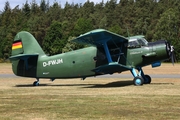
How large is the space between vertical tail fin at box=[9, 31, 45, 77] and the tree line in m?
58.6

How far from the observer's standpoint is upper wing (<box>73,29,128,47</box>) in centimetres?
1734

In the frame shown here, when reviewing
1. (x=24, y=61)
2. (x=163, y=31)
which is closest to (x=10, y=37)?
(x=163, y=31)

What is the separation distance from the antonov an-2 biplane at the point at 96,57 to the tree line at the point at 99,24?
2321 inches

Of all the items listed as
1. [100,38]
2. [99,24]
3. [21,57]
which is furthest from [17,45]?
[99,24]

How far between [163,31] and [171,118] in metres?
80.3

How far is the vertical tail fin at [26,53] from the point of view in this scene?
20.3 m

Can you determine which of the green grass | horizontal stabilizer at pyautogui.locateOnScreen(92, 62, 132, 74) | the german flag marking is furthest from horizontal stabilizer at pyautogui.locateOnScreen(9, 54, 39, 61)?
the green grass

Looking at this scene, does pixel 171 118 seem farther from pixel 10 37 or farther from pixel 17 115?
pixel 10 37

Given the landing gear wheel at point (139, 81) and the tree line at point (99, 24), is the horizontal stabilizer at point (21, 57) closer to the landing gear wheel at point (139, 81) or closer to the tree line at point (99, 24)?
the landing gear wheel at point (139, 81)

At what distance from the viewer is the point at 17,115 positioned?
949cm

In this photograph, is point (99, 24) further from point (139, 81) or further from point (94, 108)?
point (94, 108)

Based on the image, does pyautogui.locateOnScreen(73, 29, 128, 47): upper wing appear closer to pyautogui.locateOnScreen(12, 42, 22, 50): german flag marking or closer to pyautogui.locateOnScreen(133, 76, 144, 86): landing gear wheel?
pyautogui.locateOnScreen(133, 76, 144, 86): landing gear wheel

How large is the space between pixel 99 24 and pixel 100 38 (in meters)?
100

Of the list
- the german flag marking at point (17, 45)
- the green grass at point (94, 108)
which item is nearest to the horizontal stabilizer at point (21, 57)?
the german flag marking at point (17, 45)
